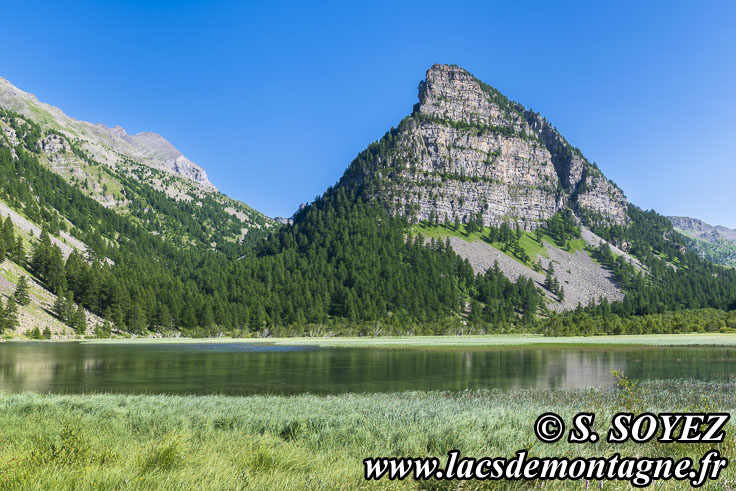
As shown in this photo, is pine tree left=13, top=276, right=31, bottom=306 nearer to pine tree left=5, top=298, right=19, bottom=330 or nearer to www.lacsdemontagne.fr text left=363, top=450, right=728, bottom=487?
pine tree left=5, top=298, right=19, bottom=330

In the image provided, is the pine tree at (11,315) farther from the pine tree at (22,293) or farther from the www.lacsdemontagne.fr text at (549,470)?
the www.lacsdemontagne.fr text at (549,470)

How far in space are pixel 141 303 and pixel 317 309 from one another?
68.8 metres

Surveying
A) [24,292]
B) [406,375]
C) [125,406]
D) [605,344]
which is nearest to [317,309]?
[24,292]

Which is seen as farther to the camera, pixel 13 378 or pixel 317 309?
pixel 317 309

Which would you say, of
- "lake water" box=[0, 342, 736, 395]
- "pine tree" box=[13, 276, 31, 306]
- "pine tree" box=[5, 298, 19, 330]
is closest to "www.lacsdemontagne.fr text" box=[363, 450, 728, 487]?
"lake water" box=[0, 342, 736, 395]

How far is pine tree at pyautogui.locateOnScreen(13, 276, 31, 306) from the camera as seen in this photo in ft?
445

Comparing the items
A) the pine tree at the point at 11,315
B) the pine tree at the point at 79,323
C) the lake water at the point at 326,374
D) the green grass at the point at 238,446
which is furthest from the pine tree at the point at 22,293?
the green grass at the point at 238,446

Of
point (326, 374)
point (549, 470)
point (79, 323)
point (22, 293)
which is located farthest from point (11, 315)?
point (549, 470)

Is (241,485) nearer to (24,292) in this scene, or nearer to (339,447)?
(339,447)

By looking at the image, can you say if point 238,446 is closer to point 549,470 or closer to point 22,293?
point 549,470

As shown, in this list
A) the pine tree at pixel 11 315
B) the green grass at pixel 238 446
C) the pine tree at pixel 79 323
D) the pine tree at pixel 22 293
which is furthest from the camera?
the pine tree at pixel 79 323

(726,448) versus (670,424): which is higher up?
(670,424)

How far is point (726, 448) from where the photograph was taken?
1275cm

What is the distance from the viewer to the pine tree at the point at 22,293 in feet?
445
